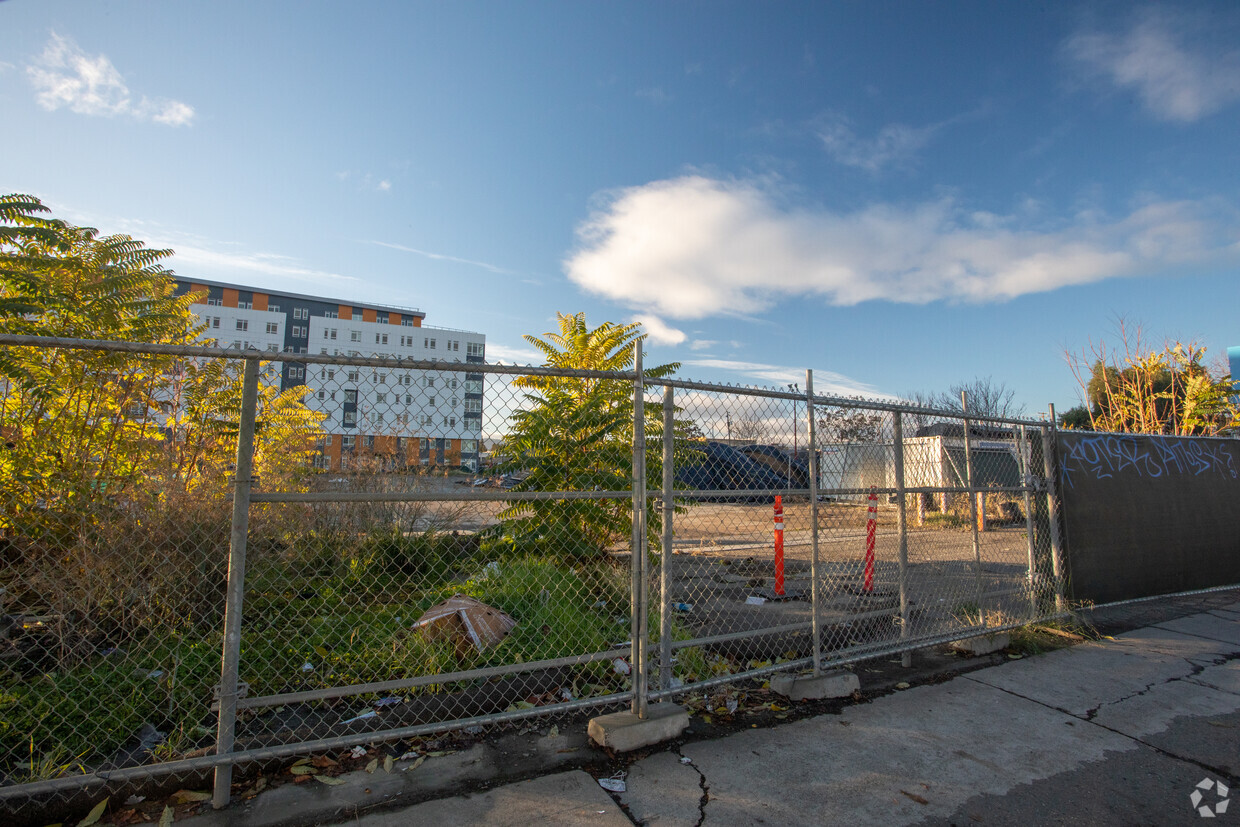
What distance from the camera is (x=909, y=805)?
116 inches

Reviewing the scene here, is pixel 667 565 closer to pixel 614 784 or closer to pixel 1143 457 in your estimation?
pixel 614 784

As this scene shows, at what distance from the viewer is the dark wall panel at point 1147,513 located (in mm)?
6332

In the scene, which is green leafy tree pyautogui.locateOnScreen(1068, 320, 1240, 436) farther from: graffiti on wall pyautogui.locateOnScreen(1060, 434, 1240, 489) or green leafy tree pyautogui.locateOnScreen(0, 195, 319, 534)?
green leafy tree pyautogui.locateOnScreen(0, 195, 319, 534)

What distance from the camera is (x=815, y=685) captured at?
425 centimetres

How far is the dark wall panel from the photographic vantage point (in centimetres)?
633

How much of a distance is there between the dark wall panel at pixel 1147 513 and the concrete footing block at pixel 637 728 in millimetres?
4985

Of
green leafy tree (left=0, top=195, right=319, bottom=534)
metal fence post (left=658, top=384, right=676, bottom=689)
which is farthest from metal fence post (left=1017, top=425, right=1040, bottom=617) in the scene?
green leafy tree (left=0, top=195, right=319, bottom=534)

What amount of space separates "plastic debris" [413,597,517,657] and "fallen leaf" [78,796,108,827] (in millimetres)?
2012

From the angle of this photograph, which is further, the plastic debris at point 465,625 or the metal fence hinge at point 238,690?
the plastic debris at point 465,625

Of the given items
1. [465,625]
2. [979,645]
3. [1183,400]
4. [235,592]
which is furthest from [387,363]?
[1183,400]

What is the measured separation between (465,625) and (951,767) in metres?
3.33

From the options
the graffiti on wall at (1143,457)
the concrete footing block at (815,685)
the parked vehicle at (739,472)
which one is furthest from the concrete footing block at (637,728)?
the graffiti on wall at (1143,457)

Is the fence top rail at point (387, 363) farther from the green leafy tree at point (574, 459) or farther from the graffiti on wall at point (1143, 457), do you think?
the graffiti on wall at point (1143, 457)

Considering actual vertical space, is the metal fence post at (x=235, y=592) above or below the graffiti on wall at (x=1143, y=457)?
below
